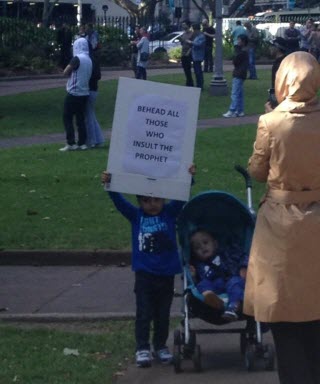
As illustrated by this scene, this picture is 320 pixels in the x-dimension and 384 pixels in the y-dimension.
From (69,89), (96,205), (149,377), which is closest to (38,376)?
(149,377)

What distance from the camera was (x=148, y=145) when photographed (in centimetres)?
656

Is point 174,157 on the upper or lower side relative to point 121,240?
upper

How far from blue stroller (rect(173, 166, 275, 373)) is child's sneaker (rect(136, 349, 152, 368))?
0.18m

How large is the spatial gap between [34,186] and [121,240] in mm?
3250

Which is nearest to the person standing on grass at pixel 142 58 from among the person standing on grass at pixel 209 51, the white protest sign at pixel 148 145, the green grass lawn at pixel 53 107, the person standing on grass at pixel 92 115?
the green grass lawn at pixel 53 107

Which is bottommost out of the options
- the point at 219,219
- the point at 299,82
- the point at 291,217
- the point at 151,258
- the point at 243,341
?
the point at 243,341

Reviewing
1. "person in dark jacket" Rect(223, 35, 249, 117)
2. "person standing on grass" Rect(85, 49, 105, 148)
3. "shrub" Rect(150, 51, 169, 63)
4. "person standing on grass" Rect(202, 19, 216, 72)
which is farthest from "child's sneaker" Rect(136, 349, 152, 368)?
"shrub" Rect(150, 51, 169, 63)

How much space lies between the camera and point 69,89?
16859mm

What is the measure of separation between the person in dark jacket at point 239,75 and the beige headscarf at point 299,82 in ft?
55.8

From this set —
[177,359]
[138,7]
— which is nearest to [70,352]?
[177,359]

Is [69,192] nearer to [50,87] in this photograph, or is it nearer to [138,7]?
[50,87]

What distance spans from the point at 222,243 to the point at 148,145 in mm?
982

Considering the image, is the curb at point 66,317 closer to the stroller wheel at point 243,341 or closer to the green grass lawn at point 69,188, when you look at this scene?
the stroller wheel at point 243,341

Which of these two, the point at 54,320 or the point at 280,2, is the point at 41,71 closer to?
the point at 54,320
